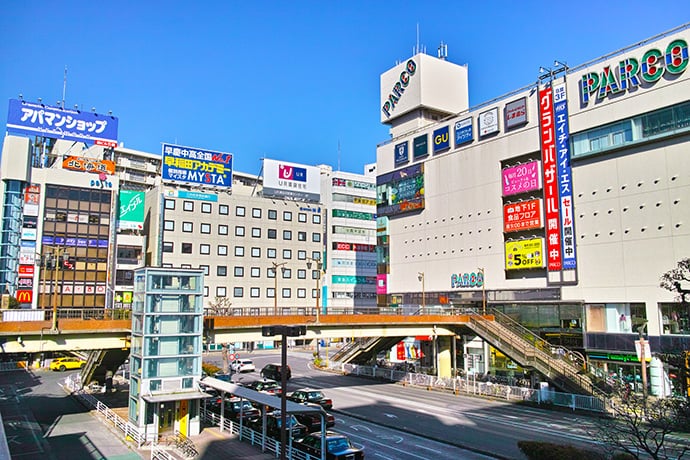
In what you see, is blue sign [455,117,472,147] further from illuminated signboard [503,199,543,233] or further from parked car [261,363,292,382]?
parked car [261,363,292,382]

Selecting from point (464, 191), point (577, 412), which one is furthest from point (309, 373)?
point (577, 412)

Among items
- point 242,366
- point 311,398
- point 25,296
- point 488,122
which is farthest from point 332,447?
point 25,296

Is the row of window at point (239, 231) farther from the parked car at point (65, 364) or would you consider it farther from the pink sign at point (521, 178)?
the pink sign at point (521, 178)

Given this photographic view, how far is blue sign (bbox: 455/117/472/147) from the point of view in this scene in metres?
62.2

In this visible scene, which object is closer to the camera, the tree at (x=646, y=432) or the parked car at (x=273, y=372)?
the tree at (x=646, y=432)

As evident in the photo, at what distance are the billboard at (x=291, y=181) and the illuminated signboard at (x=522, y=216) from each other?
47476 millimetres

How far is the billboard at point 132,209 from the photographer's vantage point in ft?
289

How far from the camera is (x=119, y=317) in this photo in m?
38.8

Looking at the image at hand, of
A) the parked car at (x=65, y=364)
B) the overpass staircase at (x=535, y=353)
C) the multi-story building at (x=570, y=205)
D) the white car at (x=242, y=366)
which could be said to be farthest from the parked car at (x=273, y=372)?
the parked car at (x=65, y=364)

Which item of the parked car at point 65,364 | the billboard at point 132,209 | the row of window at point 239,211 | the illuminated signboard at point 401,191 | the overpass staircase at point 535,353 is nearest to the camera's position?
the overpass staircase at point 535,353

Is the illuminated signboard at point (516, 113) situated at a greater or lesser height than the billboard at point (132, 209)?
greater

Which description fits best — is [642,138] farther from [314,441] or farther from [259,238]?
[259,238]

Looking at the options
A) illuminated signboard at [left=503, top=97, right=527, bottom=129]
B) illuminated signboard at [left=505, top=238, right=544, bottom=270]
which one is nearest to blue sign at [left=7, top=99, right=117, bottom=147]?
illuminated signboard at [left=503, top=97, right=527, bottom=129]

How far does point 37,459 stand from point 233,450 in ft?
31.7
